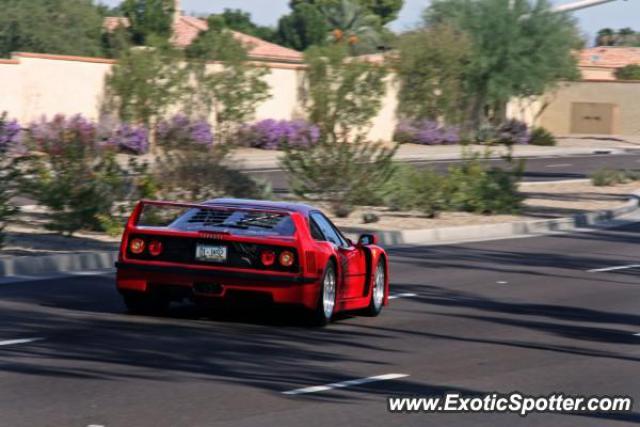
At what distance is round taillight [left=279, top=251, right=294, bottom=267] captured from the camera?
12812mm

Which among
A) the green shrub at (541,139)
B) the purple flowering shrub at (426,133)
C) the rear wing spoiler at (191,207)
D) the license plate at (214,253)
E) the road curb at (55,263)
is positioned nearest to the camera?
the license plate at (214,253)

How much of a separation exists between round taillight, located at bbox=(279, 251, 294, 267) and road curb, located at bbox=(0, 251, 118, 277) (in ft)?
17.1

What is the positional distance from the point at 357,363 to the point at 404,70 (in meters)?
54.2

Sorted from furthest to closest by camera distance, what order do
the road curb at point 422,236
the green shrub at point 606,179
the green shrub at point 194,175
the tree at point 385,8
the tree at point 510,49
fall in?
the tree at point 385,8, the tree at point 510,49, the green shrub at point 606,179, the green shrub at point 194,175, the road curb at point 422,236

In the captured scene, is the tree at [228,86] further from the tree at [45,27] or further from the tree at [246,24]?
the tree at [246,24]

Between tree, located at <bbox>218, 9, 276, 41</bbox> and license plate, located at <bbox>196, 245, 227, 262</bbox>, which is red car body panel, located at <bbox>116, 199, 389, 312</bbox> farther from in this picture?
tree, located at <bbox>218, 9, 276, 41</bbox>

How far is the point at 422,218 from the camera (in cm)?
2831

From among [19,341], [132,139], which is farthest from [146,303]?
[132,139]

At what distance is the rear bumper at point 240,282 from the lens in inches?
501

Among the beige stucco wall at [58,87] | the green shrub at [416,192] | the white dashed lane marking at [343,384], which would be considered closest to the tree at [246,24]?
Result: the beige stucco wall at [58,87]

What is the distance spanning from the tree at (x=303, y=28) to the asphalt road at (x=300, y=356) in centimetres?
9152

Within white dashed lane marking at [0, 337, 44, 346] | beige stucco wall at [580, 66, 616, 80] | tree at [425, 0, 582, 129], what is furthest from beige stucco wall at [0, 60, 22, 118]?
beige stucco wall at [580, 66, 616, 80]

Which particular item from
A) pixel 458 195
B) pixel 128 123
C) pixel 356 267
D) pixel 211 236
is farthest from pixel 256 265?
pixel 128 123

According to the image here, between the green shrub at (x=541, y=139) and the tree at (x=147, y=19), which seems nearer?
the green shrub at (x=541, y=139)
